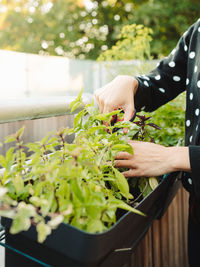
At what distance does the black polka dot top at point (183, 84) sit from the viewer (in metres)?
0.91

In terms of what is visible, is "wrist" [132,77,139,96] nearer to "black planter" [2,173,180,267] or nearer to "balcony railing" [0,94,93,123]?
"balcony railing" [0,94,93,123]

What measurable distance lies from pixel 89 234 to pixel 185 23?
13.7 m

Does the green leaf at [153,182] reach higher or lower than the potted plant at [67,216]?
lower

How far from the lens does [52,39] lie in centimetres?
1520

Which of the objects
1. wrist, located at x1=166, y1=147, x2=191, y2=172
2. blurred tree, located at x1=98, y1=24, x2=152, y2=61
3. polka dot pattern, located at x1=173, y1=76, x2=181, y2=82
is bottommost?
wrist, located at x1=166, y1=147, x2=191, y2=172

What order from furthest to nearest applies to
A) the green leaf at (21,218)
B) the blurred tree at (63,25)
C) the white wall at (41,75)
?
the blurred tree at (63,25) → the white wall at (41,75) → the green leaf at (21,218)

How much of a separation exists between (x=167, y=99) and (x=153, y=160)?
0.46 metres

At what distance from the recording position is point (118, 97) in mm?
784

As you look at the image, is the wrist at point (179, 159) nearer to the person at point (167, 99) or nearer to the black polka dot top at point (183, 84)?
the person at point (167, 99)

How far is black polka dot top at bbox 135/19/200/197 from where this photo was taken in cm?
91

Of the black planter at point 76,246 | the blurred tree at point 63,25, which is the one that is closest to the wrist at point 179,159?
the black planter at point 76,246

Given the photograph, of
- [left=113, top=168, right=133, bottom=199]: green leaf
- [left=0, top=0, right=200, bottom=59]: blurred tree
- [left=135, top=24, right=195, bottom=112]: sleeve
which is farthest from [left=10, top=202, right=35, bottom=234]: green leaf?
[left=0, top=0, right=200, bottom=59]: blurred tree

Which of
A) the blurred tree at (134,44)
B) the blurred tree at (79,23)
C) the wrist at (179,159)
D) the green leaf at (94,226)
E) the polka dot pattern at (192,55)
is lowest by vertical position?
the green leaf at (94,226)

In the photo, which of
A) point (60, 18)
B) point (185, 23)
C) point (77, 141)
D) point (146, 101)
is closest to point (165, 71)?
point (146, 101)
